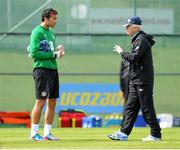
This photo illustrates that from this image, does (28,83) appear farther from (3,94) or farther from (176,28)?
(176,28)

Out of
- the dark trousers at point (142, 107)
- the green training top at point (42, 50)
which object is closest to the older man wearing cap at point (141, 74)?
the dark trousers at point (142, 107)

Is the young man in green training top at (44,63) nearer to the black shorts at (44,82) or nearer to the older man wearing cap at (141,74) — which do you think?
the black shorts at (44,82)

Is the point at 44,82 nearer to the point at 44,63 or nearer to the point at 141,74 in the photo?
the point at 44,63

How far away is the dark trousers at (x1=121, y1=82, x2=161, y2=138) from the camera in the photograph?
1169 centimetres

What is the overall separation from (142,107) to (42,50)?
1732 millimetres

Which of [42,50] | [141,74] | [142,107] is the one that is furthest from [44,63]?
[142,107]

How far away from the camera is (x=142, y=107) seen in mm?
11734

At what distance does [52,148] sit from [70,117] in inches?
347

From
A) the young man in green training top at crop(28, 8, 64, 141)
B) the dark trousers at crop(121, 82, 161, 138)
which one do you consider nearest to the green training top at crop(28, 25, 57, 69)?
the young man in green training top at crop(28, 8, 64, 141)

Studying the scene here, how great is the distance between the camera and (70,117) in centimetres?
1923

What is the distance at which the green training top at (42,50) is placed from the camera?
11852 millimetres

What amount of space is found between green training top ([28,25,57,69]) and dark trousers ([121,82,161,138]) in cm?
130

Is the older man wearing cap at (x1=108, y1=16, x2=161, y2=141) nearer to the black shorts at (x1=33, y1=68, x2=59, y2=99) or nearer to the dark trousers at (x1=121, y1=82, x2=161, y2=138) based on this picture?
the dark trousers at (x1=121, y1=82, x2=161, y2=138)

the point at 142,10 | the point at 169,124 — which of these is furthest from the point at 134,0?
the point at 169,124
